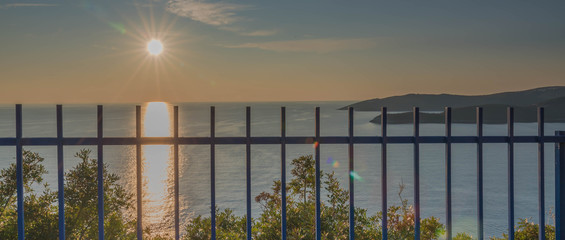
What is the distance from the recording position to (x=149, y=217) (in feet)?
139

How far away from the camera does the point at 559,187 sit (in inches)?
163

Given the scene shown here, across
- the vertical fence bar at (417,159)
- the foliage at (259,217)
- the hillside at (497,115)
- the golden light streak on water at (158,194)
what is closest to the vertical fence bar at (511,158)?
the vertical fence bar at (417,159)

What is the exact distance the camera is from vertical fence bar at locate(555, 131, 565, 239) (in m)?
4.07

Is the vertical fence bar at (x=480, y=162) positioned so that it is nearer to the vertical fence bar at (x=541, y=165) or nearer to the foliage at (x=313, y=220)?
the vertical fence bar at (x=541, y=165)

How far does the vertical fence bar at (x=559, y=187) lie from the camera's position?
4070 mm

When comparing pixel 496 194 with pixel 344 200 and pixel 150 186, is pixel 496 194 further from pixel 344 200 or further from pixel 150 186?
pixel 344 200

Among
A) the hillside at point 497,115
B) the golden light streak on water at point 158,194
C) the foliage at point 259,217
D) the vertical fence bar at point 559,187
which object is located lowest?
the golden light streak on water at point 158,194

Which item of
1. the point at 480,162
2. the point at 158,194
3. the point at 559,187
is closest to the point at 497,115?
the point at 158,194

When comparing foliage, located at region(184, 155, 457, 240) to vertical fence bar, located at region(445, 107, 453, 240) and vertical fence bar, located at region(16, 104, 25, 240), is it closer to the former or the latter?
vertical fence bar, located at region(445, 107, 453, 240)

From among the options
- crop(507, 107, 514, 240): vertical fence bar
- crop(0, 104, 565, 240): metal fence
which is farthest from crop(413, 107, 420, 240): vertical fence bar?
crop(507, 107, 514, 240): vertical fence bar

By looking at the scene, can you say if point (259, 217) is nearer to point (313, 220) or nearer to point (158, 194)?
point (313, 220)

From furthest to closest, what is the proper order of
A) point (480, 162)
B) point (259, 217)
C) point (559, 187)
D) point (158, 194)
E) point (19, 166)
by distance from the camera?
point (158, 194), point (259, 217), point (559, 187), point (480, 162), point (19, 166)

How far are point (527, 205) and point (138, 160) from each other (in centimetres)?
5066

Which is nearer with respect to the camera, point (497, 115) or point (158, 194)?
point (158, 194)
